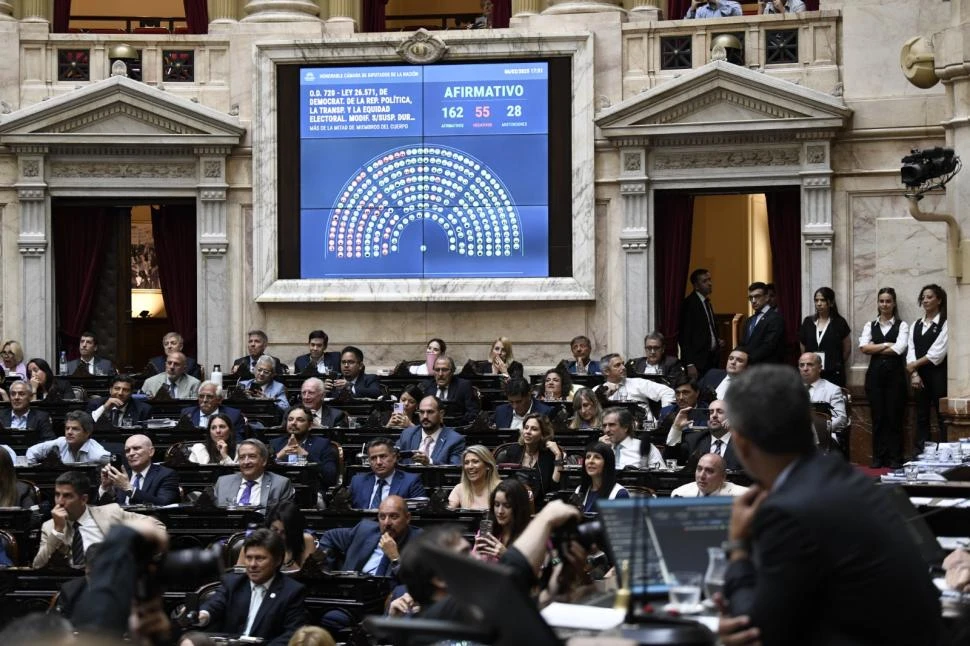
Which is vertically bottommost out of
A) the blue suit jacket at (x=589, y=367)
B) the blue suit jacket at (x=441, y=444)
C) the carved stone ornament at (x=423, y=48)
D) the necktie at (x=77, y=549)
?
the necktie at (x=77, y=549)

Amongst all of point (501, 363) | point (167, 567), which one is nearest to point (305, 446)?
point (501, 363)

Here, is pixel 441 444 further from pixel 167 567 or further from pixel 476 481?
pixel 167 567

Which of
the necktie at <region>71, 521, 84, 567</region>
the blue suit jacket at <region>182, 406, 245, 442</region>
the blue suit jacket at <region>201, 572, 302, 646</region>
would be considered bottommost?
the blue suit jacket at <region>201, 572, 302, 646</region>

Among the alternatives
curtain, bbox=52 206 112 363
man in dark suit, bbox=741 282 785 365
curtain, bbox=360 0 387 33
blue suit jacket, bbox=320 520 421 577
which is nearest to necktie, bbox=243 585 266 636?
blue suit jacket, bbox=320 520 421 577

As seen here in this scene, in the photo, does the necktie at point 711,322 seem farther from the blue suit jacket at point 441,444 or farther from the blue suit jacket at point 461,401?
the blue suit jacket at point 441,444

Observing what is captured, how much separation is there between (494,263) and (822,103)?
11.9 ft

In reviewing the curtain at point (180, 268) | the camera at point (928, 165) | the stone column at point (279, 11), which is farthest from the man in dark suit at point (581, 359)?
the stone column at point (279, 11)

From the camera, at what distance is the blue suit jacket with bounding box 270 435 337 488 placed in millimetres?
11641

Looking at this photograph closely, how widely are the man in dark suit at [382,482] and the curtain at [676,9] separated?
336 inches

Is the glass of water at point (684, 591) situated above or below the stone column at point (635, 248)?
below

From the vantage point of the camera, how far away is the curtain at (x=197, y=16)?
739 inches

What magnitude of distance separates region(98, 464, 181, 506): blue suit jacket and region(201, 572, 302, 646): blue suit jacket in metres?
3.09

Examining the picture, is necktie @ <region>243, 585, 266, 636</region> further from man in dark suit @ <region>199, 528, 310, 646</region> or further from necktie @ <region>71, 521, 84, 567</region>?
necktie @ <region>71, 521, 84, 567</region>

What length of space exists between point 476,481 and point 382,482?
96 centimetres
